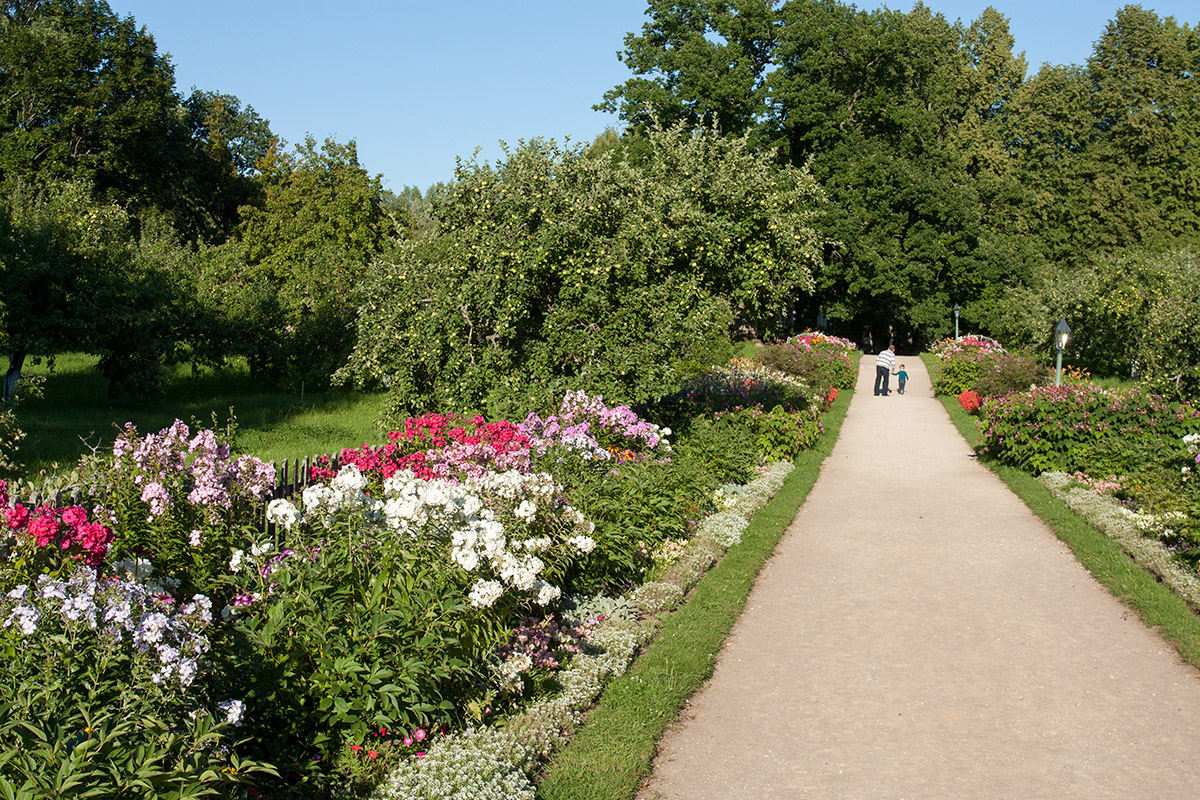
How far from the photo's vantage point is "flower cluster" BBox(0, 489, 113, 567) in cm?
404

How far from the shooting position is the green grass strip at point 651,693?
4.60 metres

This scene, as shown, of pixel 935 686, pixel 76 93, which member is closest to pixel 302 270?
pixel 76 93

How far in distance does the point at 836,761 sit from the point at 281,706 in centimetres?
289

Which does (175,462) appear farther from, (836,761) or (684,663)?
(836,761)

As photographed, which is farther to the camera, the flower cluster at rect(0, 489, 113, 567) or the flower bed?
the flower cluster at rect(0, 489, 113, 567)

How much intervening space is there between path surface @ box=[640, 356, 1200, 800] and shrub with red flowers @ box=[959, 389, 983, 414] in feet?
40.3

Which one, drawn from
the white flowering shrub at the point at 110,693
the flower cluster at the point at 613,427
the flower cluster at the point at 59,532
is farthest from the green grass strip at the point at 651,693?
the flower cluster at the point at 59,532

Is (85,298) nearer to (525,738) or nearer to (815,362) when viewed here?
(525,738)

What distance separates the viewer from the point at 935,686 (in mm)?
6004

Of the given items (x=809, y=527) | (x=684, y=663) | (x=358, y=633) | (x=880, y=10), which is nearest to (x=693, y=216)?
(x=809, y=527)

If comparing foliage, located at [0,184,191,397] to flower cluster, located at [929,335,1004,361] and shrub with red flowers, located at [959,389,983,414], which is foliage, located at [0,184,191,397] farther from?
flower cluster, located at [929,335,1004,361]

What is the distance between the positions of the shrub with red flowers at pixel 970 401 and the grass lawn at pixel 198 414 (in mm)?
13733

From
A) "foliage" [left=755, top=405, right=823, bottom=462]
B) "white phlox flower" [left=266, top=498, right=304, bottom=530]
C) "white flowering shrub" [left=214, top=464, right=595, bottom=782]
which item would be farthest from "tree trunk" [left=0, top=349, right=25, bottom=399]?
"white phlox flower" [left=266, top=498, right=304, bottom=530]

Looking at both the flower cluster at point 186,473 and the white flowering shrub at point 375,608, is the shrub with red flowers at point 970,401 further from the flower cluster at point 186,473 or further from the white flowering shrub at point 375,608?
the flower cluster at point 186,473
